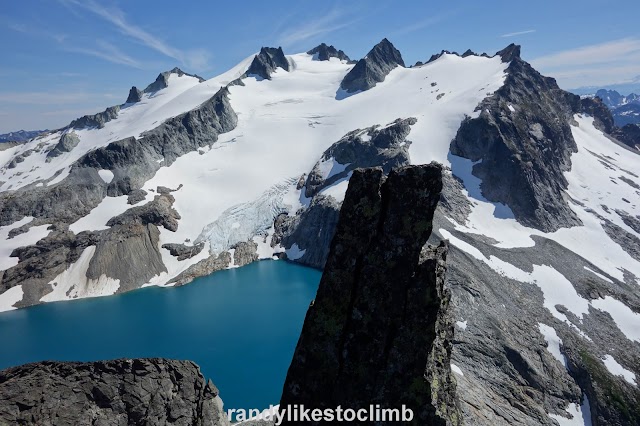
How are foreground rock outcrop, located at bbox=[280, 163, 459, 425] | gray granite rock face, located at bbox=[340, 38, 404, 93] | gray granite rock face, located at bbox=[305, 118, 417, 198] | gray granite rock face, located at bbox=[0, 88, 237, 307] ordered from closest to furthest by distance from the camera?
1. foreground rock outcrop, located at bbox=[280, 163, 459, 425]
2. gray granite rock face, located at bbox=[0, 88, 237, 307]
3. gray granite rock face, located at bbox=[305, 118, 417, 198]
4. gray granite rock face, located at bbox=[340, 38, 404, 93]

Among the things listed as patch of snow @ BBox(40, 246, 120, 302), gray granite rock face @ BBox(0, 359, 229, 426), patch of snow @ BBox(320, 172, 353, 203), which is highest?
gray granite rock face @ BBox(0, 359, 229, 426)

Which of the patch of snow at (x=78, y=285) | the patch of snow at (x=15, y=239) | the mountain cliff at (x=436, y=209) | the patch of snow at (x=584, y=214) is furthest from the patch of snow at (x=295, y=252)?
the patch of snow at (x=15, y=239)

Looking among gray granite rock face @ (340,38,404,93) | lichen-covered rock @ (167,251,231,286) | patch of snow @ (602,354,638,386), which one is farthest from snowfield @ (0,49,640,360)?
patch of snow @ (602,354,638,386)

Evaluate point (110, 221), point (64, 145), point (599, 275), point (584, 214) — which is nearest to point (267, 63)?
point (64, 145)

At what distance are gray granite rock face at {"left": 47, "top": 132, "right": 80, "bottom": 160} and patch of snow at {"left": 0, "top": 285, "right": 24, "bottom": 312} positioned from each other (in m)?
66.9

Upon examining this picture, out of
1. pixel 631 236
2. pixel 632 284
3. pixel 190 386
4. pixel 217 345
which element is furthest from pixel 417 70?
pixel 190 386

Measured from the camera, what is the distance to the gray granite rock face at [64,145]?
410 ft

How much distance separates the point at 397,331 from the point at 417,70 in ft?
519

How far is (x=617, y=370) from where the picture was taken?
135ft

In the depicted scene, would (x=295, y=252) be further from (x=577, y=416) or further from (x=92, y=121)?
(x=92, y=121)

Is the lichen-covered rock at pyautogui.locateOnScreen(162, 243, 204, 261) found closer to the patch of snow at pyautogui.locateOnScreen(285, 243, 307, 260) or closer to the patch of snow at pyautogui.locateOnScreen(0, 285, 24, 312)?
the patch of snow at pyautogui.locateOnScreen(285, 243, 307, 260)

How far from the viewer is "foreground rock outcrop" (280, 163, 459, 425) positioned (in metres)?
7.57

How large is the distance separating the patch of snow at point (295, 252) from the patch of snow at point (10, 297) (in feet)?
159

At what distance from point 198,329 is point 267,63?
145 m
